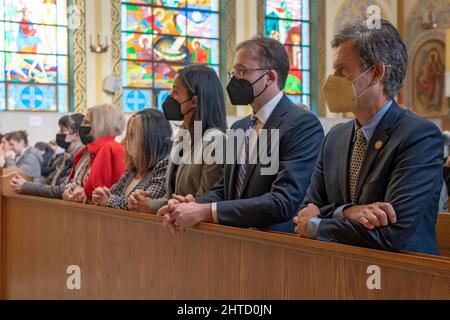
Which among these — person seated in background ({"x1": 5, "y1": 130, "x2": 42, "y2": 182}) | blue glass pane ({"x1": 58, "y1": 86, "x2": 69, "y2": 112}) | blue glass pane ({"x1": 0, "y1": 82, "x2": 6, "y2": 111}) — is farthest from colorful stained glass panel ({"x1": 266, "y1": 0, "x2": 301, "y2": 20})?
person seated in background ({"x1": 5, "y1": 130, "x2": 42, "y2": 182})

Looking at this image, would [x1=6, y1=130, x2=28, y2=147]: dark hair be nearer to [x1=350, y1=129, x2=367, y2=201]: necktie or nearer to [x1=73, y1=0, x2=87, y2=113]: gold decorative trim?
[x1=73, y1=0, x2=87, y2=113]: gold decorative trim

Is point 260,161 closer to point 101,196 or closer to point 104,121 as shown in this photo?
point 101,196

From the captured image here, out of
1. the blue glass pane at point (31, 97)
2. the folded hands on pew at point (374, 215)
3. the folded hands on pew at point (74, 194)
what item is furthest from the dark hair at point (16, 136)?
the folded hands on pew at point (374, 215)

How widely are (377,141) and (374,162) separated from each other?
3.1 inches

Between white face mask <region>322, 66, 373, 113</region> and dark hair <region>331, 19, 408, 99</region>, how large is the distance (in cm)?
5

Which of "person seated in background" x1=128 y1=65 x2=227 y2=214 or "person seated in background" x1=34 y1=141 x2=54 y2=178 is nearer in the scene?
"person seated in background" x1=128 y1=65 x2=227 y2=214

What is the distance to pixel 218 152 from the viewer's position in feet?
12.4

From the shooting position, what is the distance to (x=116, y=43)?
14.8 metres

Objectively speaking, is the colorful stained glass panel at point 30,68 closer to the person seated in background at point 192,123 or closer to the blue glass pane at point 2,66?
the blue glass pane at point 2,66

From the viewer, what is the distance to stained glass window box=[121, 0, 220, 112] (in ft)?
49.9

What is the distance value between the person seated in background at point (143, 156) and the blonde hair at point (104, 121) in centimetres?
A: 74

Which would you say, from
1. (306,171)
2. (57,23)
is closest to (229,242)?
(306,171)

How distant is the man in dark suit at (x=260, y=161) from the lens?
322 cm
